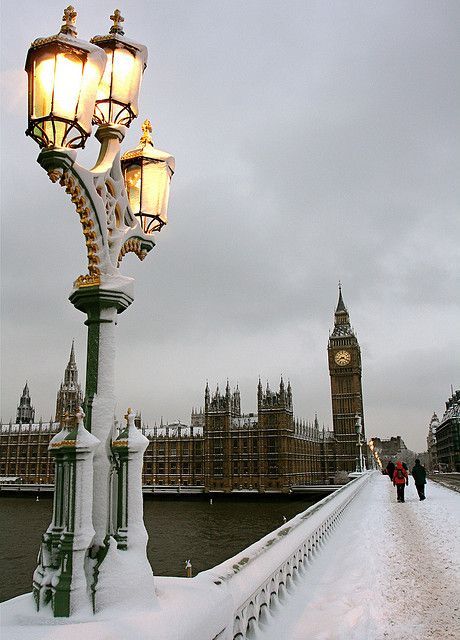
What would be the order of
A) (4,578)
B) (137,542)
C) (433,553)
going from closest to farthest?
(137,542) → (433,553) → (4,578)

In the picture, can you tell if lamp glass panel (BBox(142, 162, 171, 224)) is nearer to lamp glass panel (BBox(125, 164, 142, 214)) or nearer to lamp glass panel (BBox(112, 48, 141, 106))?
lamp glass panel (BBox(125, 164, 142, 214))

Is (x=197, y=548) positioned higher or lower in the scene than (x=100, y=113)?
lower

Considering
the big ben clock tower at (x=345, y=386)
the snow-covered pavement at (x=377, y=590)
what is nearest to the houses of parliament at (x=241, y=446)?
the big ben clock tower at (x=345, y=386)

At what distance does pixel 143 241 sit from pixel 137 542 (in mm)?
2736

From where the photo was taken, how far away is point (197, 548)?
142 feet

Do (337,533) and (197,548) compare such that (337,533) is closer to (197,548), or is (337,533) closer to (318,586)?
(318,586)

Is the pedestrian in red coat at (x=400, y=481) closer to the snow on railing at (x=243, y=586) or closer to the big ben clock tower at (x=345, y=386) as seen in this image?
the snow on railing at (x=243, y=586)

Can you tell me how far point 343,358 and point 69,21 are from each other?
364 feet

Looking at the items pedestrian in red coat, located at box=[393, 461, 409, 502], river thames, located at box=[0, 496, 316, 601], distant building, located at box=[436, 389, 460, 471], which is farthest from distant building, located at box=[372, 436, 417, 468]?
pedestrian in red coat, located at box=[393, 461, 409, 502]

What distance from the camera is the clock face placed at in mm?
110181

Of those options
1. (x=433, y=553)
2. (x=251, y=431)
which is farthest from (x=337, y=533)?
(x=251, y=431)

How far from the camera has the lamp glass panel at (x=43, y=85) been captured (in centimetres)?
379

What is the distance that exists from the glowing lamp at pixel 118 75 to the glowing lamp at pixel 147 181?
19.9 inches

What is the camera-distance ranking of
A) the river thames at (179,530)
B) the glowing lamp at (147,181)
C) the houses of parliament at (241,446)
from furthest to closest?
the houses of parliament at (241,446) → the river thames at (179,530) → the glowing lamp at (147,181)
